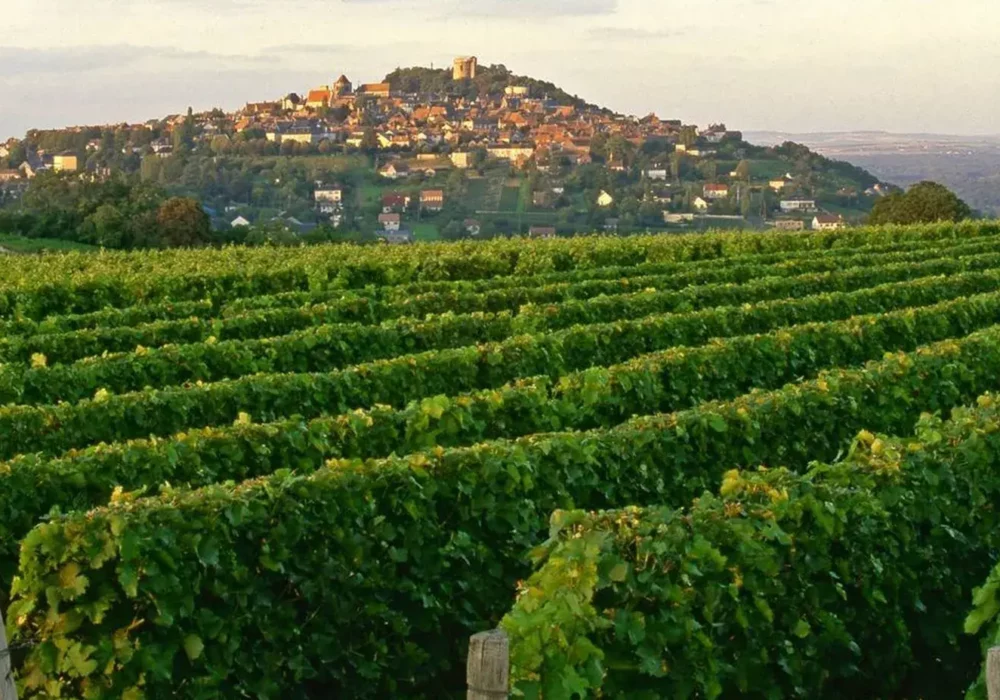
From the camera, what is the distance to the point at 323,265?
1267 inches

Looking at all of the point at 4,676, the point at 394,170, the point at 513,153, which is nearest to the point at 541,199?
the point at 394,170

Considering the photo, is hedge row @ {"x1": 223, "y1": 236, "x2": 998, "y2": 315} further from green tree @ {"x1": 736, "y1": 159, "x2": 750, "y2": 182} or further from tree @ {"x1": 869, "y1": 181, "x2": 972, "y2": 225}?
green tree @ {"x1": 736, "y1": 159, "x2": 750, "y2": 182}

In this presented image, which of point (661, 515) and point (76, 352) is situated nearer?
point (661, 515)

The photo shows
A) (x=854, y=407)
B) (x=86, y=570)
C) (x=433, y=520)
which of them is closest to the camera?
(x=86, y=570)

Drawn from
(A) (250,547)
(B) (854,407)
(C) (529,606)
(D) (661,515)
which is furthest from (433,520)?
(B) (854,407)

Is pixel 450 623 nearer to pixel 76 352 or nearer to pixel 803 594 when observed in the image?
pixel 803 594

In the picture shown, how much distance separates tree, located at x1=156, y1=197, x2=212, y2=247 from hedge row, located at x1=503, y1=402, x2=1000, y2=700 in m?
52.0

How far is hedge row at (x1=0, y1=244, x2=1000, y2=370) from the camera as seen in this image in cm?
1670

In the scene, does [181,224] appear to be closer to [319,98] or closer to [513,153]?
[513,153]

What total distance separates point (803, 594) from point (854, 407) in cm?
538

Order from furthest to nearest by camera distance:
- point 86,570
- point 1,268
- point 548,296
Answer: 1. point 1,268
2. point 548,296
3. point 86,570

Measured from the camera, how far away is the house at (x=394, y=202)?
4245 inches

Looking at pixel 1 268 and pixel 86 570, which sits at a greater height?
pixel 86 570

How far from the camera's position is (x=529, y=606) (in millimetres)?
6523
